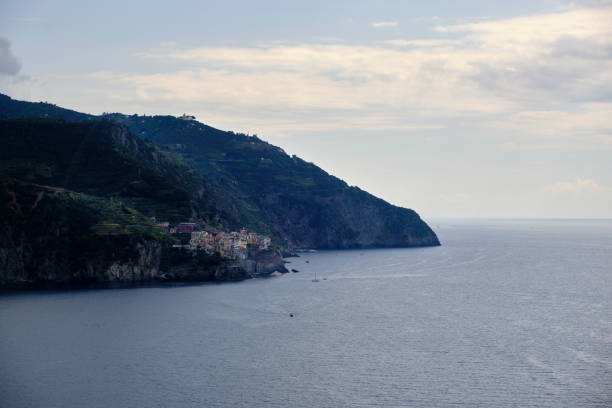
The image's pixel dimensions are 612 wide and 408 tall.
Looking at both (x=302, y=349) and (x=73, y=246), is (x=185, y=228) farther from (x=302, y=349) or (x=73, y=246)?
(x=302, y=349)

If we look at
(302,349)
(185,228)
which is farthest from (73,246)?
(302,349)

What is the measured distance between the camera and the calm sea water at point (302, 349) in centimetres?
8119

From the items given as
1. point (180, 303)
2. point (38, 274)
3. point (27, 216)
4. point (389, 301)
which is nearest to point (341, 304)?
point (389, 301)

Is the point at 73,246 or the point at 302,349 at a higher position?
the point at 73,246

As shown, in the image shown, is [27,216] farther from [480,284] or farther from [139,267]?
[480,284]

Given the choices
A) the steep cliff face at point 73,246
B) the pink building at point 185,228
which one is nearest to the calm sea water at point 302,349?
the steep cliff face at point 73,246

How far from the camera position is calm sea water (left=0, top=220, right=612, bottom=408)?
81188mm

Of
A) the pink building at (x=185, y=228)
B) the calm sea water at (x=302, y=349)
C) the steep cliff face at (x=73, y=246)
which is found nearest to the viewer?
the calm sea water at (x=302, y=349)

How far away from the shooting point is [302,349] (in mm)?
105375

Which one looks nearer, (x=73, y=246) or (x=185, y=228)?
(x=73, y=246)

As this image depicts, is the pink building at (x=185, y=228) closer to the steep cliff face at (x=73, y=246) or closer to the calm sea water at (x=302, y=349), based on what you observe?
the steep cliff face at (x=73, y=246)

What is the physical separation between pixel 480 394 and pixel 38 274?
13703cm

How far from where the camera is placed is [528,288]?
179m

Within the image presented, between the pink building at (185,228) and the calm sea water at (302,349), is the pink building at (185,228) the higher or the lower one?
the higher one
